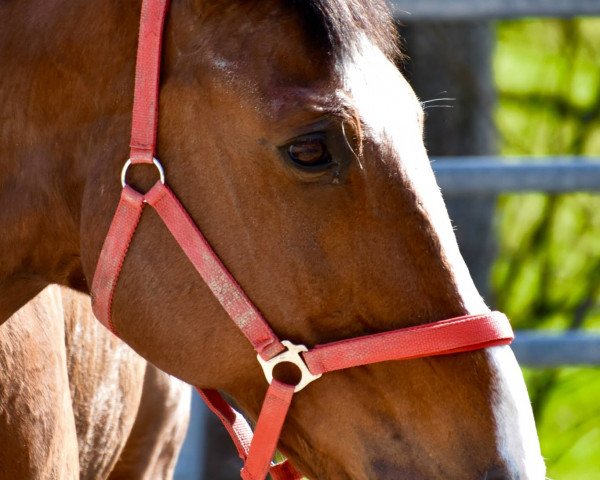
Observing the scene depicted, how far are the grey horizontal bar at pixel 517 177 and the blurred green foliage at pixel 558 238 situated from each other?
A: 1.86 m

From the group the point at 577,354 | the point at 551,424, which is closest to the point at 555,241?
the point at 551,424

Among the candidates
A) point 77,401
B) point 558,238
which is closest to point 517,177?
point 77,401

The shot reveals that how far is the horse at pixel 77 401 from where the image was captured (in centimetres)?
219

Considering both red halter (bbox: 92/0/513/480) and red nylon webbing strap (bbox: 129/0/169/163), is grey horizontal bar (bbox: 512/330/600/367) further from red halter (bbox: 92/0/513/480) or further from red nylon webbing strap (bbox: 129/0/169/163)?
red nylon webbing strap (bbox: 129/0/169/163)

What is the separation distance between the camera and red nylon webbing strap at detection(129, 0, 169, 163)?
1841 mm

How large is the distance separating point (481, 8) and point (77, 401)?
207cm

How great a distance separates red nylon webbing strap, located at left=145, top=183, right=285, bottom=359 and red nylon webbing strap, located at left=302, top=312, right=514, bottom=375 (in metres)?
0.12

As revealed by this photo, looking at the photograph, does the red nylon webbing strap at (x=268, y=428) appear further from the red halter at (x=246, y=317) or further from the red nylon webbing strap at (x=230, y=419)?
the red nylon webbing strap at (x=230, y=419)

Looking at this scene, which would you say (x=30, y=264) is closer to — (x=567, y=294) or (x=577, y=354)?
(x=577, y=354)

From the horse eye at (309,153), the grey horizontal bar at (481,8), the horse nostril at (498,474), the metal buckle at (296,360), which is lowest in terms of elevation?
the horse nostril at (498,474)

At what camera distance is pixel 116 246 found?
186cm

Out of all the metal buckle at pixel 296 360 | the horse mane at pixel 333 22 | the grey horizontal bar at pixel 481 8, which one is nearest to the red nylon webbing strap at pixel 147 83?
the horse mane at pixel 333 22

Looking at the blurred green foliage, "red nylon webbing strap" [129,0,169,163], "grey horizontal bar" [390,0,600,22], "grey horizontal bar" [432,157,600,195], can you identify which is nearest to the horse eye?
"red nylon webbing strap" [129,0,169,163]

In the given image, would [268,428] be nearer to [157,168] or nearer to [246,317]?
[246,317]
